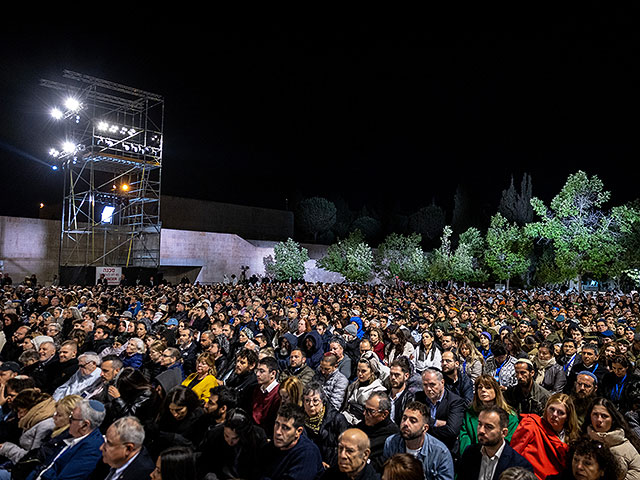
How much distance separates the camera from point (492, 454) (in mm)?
3230

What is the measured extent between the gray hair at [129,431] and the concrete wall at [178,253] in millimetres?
27423

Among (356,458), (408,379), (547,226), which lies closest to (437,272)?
(547,226)

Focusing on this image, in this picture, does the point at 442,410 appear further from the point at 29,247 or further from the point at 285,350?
the point at 29,247

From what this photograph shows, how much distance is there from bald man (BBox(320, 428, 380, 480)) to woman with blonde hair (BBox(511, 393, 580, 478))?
1350 mm

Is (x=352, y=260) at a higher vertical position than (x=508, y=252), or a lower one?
lower

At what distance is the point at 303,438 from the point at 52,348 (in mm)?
4453

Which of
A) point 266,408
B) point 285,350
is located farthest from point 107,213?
point 266,408

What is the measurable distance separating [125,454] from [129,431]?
0.51 ft

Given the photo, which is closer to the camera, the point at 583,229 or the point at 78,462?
the point at 78,462

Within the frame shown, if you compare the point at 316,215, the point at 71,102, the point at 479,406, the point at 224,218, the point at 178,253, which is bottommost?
the point at 479,406

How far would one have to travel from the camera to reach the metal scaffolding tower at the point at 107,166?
2338 centimetres

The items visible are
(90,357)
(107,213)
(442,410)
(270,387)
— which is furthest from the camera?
(107,213)

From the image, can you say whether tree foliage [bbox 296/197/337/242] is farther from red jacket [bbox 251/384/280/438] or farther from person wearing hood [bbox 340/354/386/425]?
red jacket [bbox 251/384/280/438]

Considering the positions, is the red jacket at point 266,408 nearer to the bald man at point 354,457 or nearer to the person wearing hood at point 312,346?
the bald man at point 354,457
